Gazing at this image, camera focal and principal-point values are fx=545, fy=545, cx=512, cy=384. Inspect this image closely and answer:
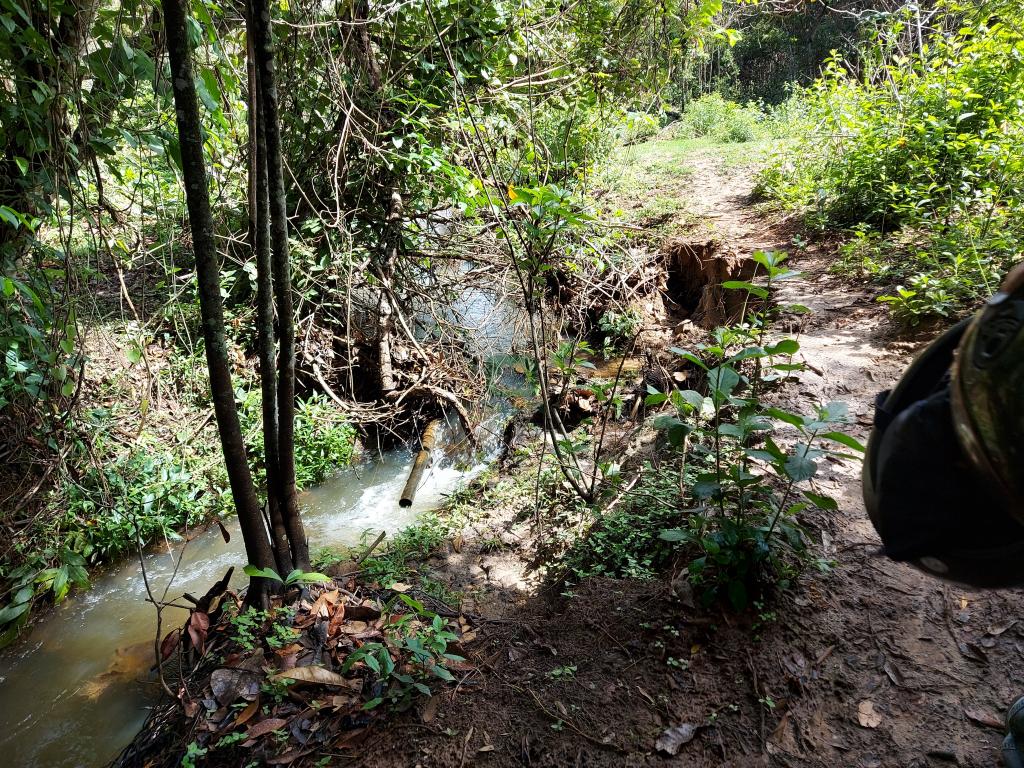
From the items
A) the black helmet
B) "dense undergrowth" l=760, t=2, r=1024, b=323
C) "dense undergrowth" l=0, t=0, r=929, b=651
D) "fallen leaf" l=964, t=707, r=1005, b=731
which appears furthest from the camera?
"dense undergrowth" l=760, t=2, r=1024, b=323

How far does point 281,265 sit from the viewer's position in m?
2.12

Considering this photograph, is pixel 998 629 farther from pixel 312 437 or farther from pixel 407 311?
pixel 407 311

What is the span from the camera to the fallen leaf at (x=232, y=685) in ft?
6.81

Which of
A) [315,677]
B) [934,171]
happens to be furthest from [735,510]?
[934,171]

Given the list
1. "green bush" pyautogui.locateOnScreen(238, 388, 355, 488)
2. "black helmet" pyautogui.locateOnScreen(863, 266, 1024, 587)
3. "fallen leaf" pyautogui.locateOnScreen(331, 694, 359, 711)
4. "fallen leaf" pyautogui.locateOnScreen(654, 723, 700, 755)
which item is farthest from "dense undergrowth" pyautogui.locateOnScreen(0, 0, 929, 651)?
"black helmet" pyautogui.locateOnScreen(863, 266, 1024, 587)

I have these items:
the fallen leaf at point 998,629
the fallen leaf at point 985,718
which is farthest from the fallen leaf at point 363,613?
the fallen leaf at point 998,629

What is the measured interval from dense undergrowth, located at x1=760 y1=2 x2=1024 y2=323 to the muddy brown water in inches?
170

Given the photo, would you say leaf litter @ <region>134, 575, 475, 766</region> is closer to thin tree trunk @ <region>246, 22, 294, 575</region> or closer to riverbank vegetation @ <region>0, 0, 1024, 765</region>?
riverbank vegetation @ <region>0, 0, 1024, 765</region>

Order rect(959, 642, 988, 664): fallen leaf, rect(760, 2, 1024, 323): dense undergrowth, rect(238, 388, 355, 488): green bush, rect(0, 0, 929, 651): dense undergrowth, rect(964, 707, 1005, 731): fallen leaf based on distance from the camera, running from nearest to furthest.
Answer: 1. rect(964, 707, 1005, 731): fallen leaf
2. rect(959, 642, 988, 664): fallen leaf
3. rect(0, 0, 929, 651): dense undergrowth
4. rect(760, 2, 1024, 323): dense undergrowth
5. rect(238, 388, 355, 488): green bush

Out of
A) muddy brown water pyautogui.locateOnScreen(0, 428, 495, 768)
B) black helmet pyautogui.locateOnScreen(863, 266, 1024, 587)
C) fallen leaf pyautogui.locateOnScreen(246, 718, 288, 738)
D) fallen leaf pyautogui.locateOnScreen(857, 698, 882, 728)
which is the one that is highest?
black helmet pyautogui.locateOnScreen(863, 266, 1024, 587)

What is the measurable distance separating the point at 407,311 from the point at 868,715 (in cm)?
527

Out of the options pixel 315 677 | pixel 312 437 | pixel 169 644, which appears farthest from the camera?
pixel 312 437

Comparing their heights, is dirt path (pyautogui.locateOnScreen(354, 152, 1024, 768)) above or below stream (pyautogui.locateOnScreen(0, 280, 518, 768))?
above

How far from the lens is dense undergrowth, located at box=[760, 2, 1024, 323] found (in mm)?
4129
